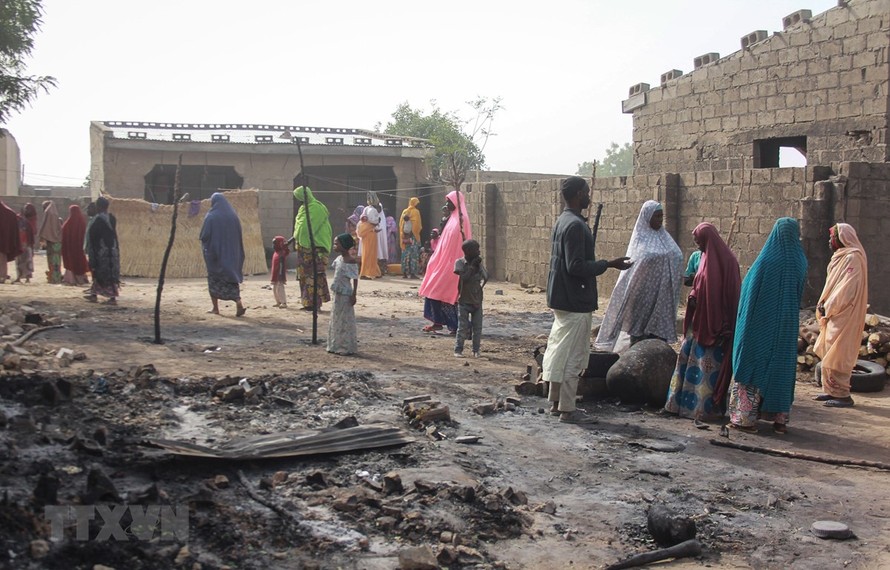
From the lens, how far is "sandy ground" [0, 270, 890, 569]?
4469mm

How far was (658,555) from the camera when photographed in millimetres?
4359

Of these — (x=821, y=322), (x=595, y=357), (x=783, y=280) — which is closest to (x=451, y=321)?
(x=595, y=357)

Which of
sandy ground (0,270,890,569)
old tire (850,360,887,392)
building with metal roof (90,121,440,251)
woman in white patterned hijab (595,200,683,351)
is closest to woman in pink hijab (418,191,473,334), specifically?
sandy ground (0,270,890,569)

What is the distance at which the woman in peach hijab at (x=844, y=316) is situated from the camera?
8.09 m

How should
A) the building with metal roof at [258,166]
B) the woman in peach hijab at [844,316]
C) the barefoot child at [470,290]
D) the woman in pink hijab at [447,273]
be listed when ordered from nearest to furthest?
1. the woman in peach hijab at [844,316]
2. the barefoot child at [470,290]
3. the woman in pink hijab at [447,273]
4. the building with metal roof at [258,166]

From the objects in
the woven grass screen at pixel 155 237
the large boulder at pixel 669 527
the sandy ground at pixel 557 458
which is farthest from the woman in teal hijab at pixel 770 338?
the woven grass screen at pixel 155 237

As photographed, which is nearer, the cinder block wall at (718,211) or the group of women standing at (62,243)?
the cinder block wall at (718,211)

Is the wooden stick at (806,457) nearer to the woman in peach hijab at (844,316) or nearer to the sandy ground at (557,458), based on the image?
the sandy ground at (557,458)

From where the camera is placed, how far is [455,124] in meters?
40.6

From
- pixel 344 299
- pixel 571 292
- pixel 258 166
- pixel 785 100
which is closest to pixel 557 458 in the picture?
pixel 571 292

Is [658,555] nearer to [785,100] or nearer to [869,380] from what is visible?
[869,380]

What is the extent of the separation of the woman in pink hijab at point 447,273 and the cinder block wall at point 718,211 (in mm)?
3185

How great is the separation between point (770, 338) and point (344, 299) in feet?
14.2

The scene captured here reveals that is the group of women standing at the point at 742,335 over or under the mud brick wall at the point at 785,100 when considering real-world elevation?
under
